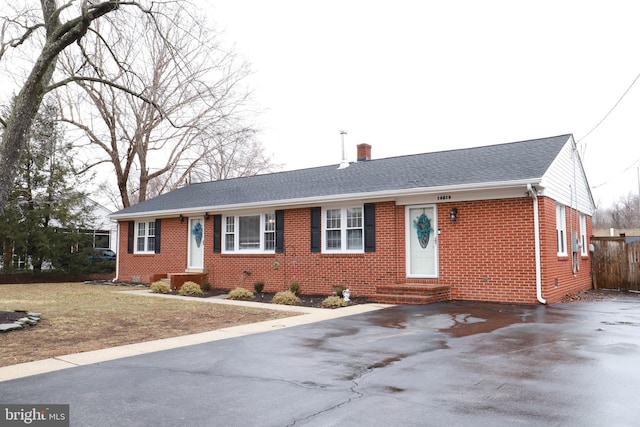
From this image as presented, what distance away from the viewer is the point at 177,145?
2812 cm

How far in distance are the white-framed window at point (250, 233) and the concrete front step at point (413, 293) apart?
4.84m

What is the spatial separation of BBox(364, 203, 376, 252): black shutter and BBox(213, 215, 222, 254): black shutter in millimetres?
5979

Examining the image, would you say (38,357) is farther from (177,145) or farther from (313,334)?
(177,145)

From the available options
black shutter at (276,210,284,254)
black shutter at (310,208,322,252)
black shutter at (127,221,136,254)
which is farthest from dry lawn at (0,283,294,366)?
black shutter at (127,221,136,254)

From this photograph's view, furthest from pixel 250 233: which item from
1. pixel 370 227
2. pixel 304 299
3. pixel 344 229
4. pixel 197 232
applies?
pixel 370 227

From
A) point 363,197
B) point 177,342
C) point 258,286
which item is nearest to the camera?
point 177,342

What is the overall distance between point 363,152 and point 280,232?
552 centimetres

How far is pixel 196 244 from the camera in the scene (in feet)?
59.2

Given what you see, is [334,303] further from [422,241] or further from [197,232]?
[197,232]

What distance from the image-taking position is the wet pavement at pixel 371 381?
3770mm

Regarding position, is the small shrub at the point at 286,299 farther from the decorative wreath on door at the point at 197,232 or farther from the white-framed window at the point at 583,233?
the white-framed window at the point at 583,233

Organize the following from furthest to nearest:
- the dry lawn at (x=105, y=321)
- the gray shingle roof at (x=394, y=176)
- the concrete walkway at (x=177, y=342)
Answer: the gray shingle roof at (x=394, y=176) → the dry lawn at (x=105, y=321) → the concrete walkway at (x=177, y=342)

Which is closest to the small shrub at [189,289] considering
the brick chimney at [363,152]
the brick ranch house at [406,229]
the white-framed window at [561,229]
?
the brick ranch house at [406,229]

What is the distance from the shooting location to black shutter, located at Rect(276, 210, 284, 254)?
15305 millimetres
